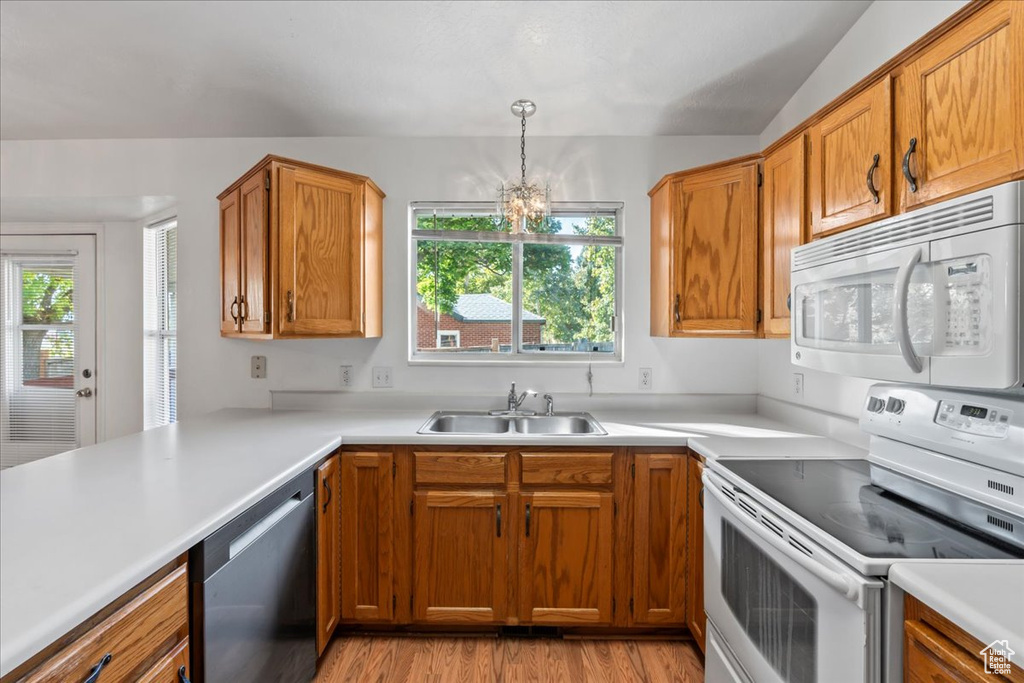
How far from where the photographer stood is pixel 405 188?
266 centimetres

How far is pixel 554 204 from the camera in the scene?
267 centimetres

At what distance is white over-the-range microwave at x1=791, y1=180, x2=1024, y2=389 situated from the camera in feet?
2.88

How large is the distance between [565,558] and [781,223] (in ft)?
5.26

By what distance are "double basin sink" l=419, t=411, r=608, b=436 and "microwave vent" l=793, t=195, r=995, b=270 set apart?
1348mm

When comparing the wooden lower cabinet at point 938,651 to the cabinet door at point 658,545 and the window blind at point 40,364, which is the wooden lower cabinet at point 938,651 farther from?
the window blind at point 40,364

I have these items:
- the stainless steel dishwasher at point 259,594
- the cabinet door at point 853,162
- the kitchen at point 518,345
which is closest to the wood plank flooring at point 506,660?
the kitchen at point 518,345

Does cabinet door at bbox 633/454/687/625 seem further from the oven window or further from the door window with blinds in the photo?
the door window with blinds

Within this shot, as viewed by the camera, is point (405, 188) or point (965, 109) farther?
point (405, 188)

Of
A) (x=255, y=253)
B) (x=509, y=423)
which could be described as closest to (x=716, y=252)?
(x=509, y=423)

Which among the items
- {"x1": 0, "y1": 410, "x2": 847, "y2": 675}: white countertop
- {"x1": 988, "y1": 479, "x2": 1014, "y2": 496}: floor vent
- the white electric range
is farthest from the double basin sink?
{"x1": 988, "y1": 479, "x2": 1014, "y2": 496}: floor vent

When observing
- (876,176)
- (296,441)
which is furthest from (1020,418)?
(296,441)

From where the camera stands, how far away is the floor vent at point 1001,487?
956 millimetres

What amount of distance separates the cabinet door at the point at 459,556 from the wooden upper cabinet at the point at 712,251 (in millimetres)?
1208

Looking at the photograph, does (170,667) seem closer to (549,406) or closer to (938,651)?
(938,651)
